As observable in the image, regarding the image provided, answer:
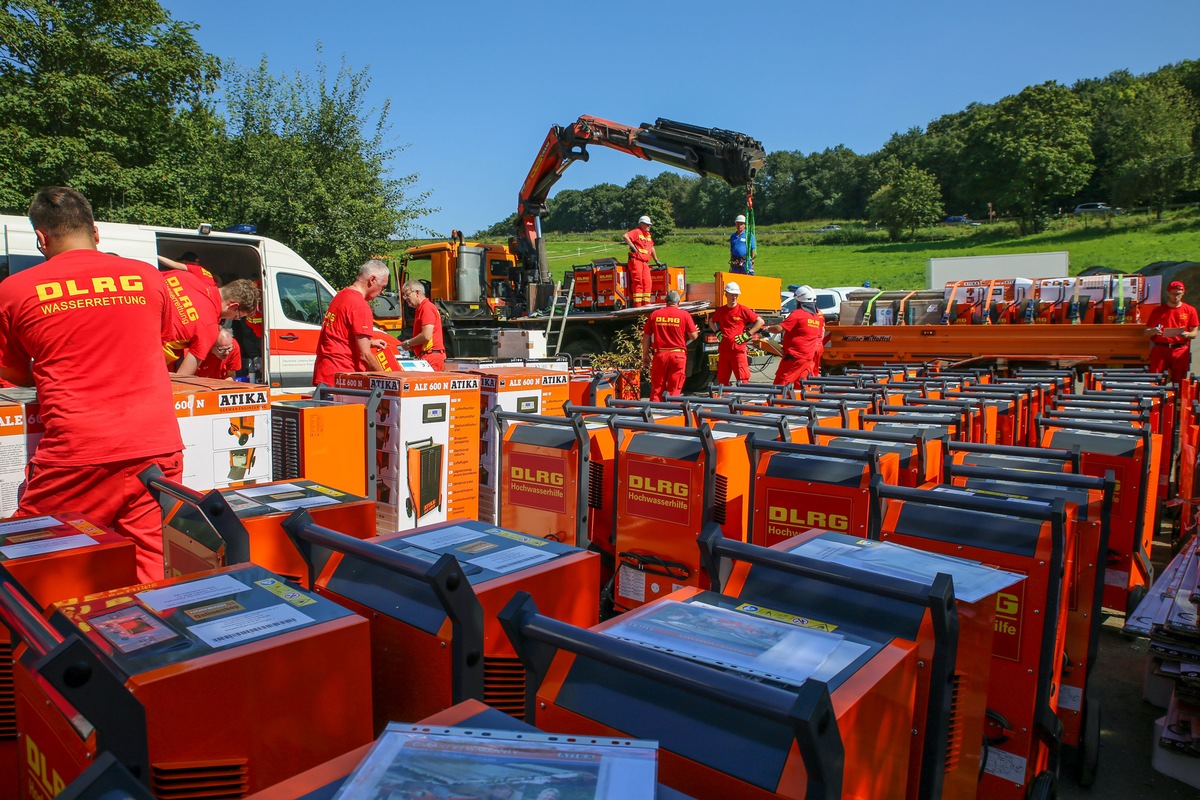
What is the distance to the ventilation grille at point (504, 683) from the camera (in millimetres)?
1797

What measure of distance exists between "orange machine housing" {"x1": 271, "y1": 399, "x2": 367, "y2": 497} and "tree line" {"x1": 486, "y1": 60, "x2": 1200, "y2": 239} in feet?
147

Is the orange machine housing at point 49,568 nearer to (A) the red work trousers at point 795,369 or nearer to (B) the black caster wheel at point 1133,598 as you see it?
(B) the black caster wheel at point 1133,598

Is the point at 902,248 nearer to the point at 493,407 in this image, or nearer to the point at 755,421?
the point at 493,407

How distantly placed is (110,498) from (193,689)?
213 cm

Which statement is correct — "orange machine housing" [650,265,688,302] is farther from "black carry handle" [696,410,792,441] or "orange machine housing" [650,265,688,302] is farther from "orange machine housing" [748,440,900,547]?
"orange machine housing" [748,440,900,547]

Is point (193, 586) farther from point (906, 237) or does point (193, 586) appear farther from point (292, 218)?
point (906, 237)

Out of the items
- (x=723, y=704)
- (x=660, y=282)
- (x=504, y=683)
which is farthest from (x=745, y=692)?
(x=660, y=282)

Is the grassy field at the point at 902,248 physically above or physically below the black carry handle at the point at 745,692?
above

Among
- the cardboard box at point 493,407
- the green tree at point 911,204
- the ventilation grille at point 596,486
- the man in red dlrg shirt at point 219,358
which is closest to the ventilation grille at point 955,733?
the ventilation grille at point 596,486

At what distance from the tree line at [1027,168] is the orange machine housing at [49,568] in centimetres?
4730

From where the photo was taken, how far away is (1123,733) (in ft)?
12.4

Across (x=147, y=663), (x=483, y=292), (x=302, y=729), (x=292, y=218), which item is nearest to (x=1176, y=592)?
(x=302, y=729)

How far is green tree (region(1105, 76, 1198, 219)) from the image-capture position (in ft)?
170

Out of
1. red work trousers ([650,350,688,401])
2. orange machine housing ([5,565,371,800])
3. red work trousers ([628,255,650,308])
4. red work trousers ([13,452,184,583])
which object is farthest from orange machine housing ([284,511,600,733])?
red work trousers ([628,255,650,308])
